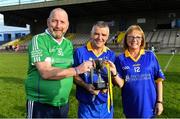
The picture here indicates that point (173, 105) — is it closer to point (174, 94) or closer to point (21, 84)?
point (174, 94)

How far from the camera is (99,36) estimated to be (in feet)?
→ 13.9

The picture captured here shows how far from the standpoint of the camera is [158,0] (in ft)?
152

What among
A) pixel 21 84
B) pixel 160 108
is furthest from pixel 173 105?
pixel 21 84

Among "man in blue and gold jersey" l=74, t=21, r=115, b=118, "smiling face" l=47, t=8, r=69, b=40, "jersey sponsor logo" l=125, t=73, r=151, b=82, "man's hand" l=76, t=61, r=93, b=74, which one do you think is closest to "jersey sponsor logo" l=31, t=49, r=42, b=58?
"smiling face" l=47, t=8, r=69, b=40

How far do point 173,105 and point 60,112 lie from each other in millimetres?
5158

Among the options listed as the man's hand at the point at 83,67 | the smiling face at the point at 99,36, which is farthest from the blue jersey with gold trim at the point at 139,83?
the man's hand at the point at 83,67

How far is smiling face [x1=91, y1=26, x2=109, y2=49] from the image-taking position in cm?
421

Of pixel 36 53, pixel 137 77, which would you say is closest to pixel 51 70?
pixel 36 53

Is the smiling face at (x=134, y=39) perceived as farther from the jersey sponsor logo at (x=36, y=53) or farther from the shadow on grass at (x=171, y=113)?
the shadow on grass at (x=171, y=113)

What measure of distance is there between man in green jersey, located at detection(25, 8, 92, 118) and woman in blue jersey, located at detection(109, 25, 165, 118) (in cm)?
76

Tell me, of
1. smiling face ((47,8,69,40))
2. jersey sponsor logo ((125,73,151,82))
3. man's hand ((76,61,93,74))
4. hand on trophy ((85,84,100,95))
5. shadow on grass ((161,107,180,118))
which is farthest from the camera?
shadow on grass ((161,107,180,118))

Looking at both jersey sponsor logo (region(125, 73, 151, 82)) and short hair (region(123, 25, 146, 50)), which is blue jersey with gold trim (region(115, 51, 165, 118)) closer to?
jersey sponsor logo (region(125, 73, 151, 82))

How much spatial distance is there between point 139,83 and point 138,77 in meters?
0.08

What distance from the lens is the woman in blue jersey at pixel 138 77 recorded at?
4.41 meters
